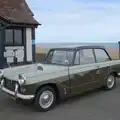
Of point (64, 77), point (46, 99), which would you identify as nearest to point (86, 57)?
point (64, 77)

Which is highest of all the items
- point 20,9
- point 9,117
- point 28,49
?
point 20,9

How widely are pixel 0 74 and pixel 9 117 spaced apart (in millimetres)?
1478

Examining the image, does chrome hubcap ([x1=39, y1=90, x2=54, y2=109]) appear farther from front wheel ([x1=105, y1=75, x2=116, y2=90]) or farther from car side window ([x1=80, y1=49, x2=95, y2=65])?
front wheel ([x1=105, y1=75, x2=116, y2=90])

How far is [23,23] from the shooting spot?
15961mm

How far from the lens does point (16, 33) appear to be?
16.4 meters

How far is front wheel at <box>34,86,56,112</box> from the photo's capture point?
694 cm

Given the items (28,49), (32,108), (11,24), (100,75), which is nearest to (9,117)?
(32,108)

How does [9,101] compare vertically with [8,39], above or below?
below

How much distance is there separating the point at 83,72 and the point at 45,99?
1.54 m

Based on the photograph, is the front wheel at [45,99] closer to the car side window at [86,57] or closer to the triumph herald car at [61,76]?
the triumph herald car at [61,76]

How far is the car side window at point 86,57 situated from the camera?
325 inches

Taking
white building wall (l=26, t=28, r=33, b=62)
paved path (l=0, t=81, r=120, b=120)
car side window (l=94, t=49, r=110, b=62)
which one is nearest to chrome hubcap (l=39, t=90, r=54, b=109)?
paved path (l=0, t=81, r=120, b=120)

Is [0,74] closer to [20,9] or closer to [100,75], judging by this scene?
[100,75]

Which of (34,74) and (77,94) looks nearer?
(34,74)
